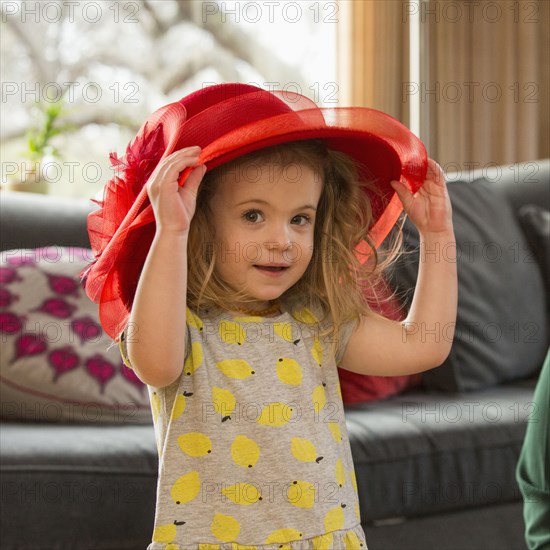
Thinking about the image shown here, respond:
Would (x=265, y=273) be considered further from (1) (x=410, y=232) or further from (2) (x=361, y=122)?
(1) (x=410, y=232)

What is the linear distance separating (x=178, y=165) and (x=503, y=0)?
332 centimetres

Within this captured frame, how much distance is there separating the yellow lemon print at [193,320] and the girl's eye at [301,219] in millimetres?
160

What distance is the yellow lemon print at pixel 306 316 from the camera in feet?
3.55

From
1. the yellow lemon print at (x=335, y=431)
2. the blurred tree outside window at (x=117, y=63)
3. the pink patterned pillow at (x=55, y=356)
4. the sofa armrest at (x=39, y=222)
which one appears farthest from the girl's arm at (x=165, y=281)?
the blurred tree outside window at (x=117, y=63)

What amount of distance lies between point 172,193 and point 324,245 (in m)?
0.28

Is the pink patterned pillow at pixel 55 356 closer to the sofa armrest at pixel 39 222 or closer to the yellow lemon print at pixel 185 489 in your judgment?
the sofa armrest at pixel 39 222

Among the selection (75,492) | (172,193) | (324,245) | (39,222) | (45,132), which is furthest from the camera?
(45,132)

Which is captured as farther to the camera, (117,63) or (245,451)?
(117,63)

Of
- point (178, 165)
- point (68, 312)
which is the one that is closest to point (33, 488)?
point (68, 312)

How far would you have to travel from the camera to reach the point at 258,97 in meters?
1.05

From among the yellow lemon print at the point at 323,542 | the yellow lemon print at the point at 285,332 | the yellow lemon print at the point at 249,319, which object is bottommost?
the yellow lemon print at the point at 323,542

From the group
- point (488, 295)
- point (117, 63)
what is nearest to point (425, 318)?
point (488, 295)

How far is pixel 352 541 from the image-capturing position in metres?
1.02

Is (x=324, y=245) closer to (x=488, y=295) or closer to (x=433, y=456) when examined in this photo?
(x=433, y=456)
